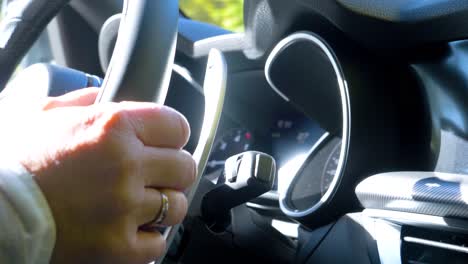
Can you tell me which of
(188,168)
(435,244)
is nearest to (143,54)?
(188,168)

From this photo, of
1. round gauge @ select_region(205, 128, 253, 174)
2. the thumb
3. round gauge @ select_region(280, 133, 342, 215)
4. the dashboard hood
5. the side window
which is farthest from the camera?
the side window

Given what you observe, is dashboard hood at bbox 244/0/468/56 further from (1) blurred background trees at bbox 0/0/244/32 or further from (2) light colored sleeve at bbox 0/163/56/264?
(1) blurred background trees at bbox 0/0/244/32

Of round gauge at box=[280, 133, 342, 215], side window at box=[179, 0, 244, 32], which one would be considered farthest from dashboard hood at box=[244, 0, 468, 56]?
side window at box=[179, 0, 244, 32]

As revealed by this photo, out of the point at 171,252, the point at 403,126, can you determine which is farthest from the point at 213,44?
the point at 171,252

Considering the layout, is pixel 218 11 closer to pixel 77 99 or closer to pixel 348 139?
pixel 348 139

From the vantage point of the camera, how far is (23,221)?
1.88ft

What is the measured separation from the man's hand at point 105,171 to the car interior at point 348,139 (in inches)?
4.5

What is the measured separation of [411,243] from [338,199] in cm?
20

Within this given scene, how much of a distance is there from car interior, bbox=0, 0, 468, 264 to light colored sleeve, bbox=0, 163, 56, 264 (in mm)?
188

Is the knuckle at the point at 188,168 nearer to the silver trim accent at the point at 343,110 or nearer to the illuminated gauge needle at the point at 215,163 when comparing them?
the silver trim accent at the point at 343,110

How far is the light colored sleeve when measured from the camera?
572 millimetres

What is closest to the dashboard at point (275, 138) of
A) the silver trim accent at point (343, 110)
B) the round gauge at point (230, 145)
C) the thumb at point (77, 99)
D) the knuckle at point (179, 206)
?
the round gauge at point (230, 145)

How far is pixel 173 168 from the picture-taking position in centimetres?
62

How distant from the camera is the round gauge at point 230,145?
1.63 m
